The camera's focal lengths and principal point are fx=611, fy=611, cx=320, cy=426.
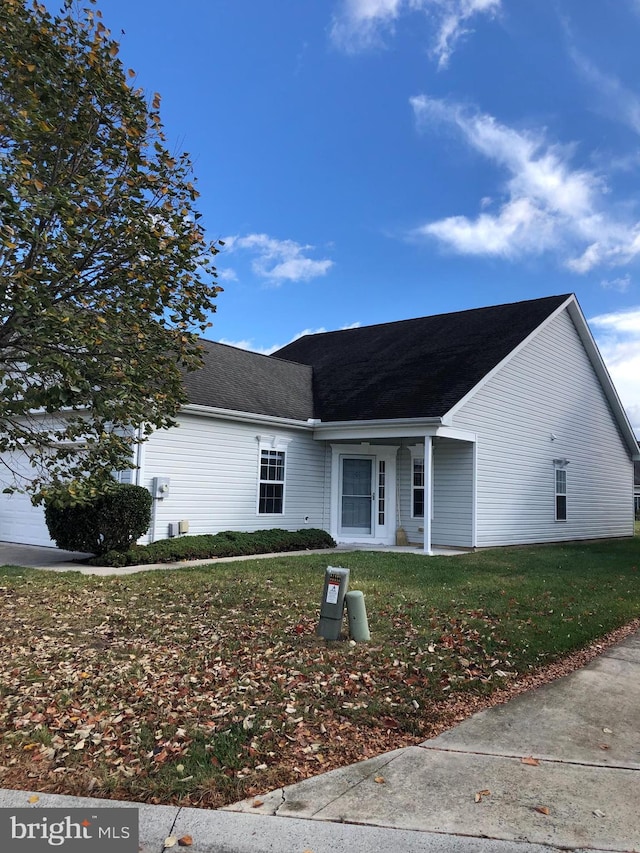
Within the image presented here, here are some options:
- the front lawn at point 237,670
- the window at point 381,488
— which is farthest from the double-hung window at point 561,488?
the front lawn at point 237,670

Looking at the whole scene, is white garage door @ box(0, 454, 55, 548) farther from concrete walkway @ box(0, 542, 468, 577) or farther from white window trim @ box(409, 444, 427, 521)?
white window trim @ box(409, 444, 427, 521)

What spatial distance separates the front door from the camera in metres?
16.3

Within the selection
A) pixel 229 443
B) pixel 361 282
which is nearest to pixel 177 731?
pixel 229 443

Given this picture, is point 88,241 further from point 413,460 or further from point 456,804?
point 413,460

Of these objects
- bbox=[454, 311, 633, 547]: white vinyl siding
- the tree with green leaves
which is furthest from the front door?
the tree with green leaves

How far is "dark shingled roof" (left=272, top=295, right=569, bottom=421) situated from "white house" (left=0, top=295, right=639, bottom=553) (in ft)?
0.21

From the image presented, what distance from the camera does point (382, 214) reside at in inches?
754

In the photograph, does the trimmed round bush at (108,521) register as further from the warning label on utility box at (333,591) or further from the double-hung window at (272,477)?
the warning label on utility box at (333,591)

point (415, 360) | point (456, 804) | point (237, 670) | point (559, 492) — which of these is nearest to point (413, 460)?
point (415, 360)

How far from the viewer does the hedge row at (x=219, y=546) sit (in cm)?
1132

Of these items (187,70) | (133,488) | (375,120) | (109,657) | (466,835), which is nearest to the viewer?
(466,835)

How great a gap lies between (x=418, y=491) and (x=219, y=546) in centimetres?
598

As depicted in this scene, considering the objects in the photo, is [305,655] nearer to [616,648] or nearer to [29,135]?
[616,648]

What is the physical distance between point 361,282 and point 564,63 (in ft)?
33.3
